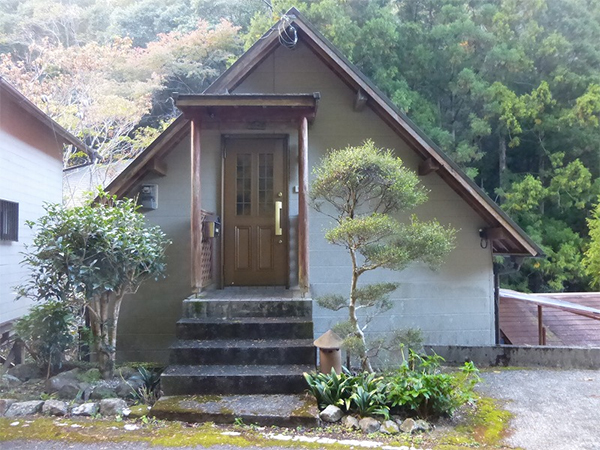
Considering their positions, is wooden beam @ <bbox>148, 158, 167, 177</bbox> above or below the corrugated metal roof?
above

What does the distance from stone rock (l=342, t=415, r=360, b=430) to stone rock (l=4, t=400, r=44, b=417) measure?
9.41 feet

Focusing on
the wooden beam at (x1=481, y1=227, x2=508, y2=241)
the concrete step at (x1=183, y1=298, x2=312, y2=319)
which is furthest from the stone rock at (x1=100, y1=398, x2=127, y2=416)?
the wooden beam at (x1=481, y1=227, x2=508, y2=241)

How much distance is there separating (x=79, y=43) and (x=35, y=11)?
5.22 feet

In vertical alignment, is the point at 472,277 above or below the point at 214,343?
above

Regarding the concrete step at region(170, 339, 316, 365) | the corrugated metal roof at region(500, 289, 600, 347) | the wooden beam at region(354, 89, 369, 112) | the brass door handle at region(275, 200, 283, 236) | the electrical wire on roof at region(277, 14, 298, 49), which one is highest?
the electrical wire on roof at region(277, 14, 298, 49)

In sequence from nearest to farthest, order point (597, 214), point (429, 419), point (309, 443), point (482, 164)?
1. point (309, 443)
2. point (429, 419)
3. point (597, 214)
4. point (482, 164)

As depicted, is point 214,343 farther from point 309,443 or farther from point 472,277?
point 472,277

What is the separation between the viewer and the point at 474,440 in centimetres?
330

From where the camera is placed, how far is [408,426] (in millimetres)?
3422

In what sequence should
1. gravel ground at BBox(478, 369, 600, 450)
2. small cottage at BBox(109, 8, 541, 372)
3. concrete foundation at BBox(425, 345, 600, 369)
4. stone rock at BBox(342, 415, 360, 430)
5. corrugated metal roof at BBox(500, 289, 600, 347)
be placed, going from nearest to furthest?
gravel ground at BBox(478, 369, 600, 450), stone rock at BBox(342, 415, 360, 430), concrete foundation at BBox(425, 345, 600, 369), small cottage at BBox(109, 8, 541, 372), corrugated metal roof at BBox(500, 289, 600, 347)

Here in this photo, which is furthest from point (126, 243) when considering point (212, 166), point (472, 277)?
point (472, 277)

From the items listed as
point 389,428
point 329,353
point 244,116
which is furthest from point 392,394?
point 244,116

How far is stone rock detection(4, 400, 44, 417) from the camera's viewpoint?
3.71 meters

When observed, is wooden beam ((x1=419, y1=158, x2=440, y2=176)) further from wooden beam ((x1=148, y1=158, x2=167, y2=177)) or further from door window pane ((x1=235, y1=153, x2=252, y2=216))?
wooden beam ((x1=148, y1=158, x2=167, y2=177))
